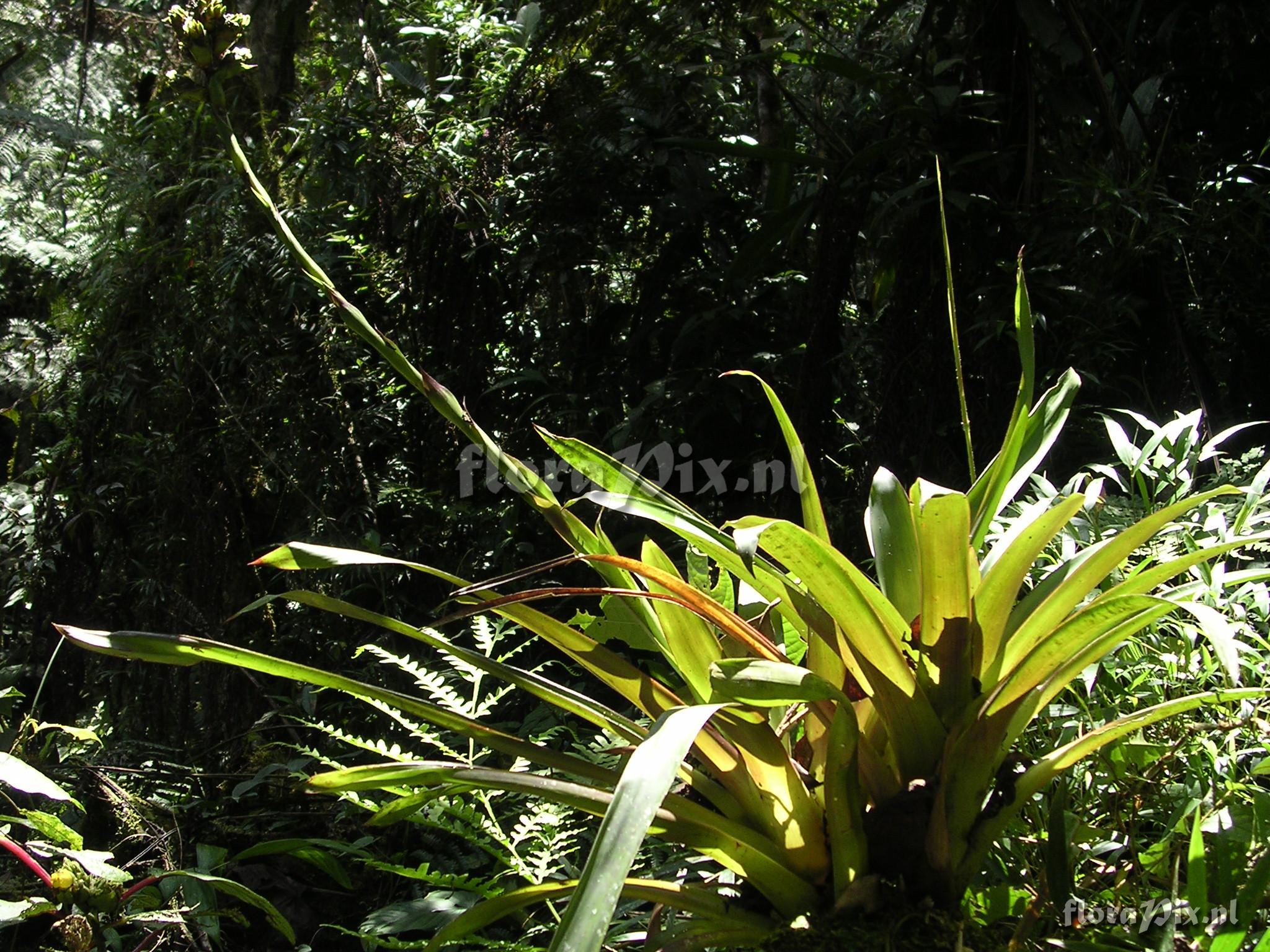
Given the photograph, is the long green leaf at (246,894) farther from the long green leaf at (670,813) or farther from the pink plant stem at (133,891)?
the long green leaf at (670,813)

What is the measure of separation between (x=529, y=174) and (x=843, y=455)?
1.01 meters

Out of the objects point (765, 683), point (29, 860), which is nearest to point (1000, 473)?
point (765, 683)

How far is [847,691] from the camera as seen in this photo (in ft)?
2.75

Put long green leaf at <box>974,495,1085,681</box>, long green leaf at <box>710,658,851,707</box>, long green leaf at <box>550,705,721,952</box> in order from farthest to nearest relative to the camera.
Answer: long green leaf at <box>974,495,1085,681</box>, long green leaf at <box>710,658,851,707</box>, long green leaf at <box>550,705,721,952</box>

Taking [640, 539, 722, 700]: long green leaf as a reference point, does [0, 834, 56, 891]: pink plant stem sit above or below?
below

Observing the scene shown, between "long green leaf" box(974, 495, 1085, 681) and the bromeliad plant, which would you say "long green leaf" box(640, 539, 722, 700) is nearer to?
the bromeliad plant

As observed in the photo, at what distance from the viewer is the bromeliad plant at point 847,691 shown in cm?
72

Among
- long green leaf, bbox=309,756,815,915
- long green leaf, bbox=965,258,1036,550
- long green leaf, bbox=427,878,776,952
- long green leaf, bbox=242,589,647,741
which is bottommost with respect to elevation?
long green leaf, bbox=427,878,776,952

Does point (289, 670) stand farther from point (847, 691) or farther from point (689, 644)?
point (847, 691)

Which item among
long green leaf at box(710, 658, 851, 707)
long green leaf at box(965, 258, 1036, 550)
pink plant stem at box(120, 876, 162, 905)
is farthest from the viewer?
pink plant stem at box(120, 876, 162, 905)

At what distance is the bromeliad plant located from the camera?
722 millimetres

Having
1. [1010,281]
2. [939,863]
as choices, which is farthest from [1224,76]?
[939,863]

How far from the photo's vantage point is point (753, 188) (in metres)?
2.40

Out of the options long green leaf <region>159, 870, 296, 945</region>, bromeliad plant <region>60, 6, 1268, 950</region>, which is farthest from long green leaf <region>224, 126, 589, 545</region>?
long green leaf <region>159, 870, 296, 945</region>
